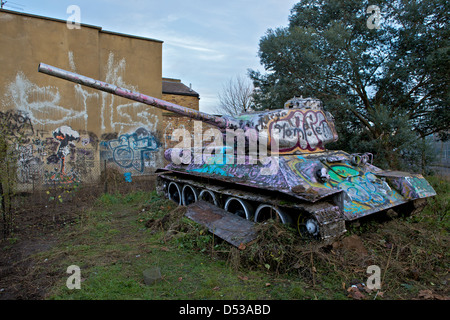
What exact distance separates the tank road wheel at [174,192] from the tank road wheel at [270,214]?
3.40 meters

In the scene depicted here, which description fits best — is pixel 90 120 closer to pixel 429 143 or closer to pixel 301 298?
pixel 301 298

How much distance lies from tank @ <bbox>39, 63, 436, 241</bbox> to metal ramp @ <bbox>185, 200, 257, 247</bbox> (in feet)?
1.01

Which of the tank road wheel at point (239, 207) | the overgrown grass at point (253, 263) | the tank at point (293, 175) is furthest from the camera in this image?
the tank road wheel at point (239, 207)

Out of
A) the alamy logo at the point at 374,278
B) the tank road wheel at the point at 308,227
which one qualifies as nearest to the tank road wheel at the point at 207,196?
the tank road wheel at the point at 308,227

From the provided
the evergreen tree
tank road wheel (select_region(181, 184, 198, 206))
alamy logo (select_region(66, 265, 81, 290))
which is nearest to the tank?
tank road wheel (select_region(181, 184, 198, 206))

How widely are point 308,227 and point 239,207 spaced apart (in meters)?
1.96

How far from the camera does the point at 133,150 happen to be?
12.4 meters

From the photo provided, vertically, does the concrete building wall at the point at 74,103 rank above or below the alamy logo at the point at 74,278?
above

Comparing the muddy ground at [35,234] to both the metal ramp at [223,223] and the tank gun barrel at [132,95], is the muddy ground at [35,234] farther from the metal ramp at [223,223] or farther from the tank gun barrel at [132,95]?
the tank gun barrel at [132,95]

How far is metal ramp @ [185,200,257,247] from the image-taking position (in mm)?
4309

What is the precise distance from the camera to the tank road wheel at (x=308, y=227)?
3.91 m

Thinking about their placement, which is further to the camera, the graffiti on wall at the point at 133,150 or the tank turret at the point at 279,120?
the graffiti on wall at the point at 133,150
